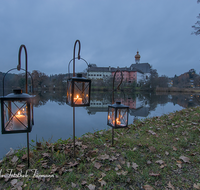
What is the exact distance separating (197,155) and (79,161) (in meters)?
2.39

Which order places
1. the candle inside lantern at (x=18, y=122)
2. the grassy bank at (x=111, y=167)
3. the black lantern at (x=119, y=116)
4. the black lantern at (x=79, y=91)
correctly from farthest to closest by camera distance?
the black lantern at (x=119, y=116) → the black lantern at (x=79, y=91) → the candle inside lantern at (x=18, y=122) → the grassy bank at (x=111, y=167)

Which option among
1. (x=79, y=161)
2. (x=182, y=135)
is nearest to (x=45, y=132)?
(x=79, y=161)

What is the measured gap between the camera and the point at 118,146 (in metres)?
3.11

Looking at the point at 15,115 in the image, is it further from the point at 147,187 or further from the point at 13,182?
the point at 147,187

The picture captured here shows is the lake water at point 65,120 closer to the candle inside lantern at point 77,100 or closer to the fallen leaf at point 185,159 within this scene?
the candle inside lantern at point 77,100

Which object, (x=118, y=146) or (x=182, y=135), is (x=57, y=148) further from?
(x=182, y=135)

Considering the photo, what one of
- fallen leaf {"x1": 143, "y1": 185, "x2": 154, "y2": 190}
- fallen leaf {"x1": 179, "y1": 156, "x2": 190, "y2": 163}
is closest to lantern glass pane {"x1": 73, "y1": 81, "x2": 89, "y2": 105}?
fallen leaf {"x1": 143, "y1": 185, "x2": 154, "y2": 190}

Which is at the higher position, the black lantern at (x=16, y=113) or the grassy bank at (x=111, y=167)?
the black lantern at (x=16, y=113)

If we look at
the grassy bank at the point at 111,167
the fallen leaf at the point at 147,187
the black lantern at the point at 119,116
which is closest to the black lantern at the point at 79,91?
the black lantern at the point at 119,116

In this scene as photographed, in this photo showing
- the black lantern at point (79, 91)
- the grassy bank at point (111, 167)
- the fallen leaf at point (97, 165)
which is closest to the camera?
the grassy bank at point (111, 167)

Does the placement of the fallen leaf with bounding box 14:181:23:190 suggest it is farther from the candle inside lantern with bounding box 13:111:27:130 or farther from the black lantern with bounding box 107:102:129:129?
the black lantern with bounding box 107:102:129:129

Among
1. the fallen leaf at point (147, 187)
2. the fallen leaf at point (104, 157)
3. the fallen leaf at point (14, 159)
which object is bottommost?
the fallen leaf at point (147, 187)

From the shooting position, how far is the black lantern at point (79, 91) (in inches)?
97.7

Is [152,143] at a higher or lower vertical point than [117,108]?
lower
